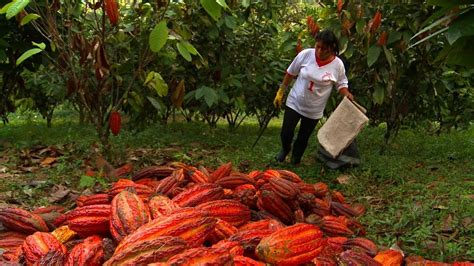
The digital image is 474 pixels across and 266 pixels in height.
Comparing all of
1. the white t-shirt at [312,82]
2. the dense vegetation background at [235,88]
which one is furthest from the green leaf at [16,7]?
the white t-shirt at [312,82]

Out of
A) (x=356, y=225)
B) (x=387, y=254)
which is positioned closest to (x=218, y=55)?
(x=356, y=225)

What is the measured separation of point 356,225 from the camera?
2801 millimetres

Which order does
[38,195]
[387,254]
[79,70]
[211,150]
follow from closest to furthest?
1. [387,254]
2. [38,195]
3. [79,70]
4. [211,150]

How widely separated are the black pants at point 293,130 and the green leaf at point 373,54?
0.69m

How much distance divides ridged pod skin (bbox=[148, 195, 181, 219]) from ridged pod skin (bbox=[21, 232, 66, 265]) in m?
0.38

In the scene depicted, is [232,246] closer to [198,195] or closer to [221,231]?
[221,231]

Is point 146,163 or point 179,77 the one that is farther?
point 179,77

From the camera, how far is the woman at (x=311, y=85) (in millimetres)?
4312

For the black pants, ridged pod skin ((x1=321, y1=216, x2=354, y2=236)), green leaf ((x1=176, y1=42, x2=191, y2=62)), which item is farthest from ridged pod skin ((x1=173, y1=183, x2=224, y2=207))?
the black pants

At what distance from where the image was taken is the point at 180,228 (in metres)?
1.87

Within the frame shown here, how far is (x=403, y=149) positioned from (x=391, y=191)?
5.95 feet

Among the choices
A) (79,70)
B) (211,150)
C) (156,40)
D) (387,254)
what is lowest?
(211,150)

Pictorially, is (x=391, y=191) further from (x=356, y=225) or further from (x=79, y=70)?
(x=79, y=70)

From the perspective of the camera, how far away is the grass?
288cm
